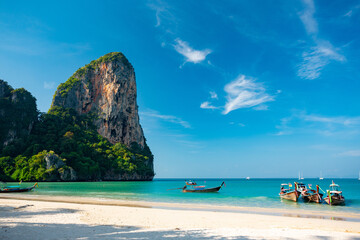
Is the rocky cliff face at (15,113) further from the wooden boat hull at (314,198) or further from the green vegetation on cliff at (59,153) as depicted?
the wooden boat hull at (314,198)

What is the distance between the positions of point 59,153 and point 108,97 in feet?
144

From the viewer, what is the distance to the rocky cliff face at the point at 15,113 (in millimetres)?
70625

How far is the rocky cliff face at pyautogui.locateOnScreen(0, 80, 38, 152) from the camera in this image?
7062 centimetres

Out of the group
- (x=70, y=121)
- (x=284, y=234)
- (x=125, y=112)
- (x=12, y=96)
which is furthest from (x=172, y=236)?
(x=125, y=112)

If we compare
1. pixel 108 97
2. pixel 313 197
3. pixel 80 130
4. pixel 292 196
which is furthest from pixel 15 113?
pixel 313 197

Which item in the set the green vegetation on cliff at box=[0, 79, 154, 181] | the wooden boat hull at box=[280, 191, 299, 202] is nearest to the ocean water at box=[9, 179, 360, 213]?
the wooden boat hull at box=[280, 191, 299, 202]

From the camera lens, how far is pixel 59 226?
9.22 metres

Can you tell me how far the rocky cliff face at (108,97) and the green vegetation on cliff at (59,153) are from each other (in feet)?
28.9

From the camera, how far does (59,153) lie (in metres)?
74.4

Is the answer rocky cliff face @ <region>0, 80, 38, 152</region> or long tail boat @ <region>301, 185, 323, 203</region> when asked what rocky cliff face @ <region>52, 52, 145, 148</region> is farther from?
long tail boat @ <region>301, 185, 323, 203</region>

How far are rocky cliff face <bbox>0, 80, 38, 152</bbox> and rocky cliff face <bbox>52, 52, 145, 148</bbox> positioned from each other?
27308 mm

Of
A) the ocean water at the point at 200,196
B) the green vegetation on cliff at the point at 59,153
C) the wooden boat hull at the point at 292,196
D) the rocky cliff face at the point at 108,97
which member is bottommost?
the ocean water at the point at 200,196

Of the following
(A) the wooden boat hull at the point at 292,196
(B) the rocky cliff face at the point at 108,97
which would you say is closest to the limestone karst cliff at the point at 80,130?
(B) the rocky cliff face at the point at 108,97

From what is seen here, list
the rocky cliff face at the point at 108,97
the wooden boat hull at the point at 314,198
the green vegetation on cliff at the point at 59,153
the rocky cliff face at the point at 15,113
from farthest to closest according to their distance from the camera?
1. the rocky cliff face at the point at 108,97
2. the rocky cliff face at the point at 15,113
3. the green vegetation on cliff at the point at 59,153
4. the wooden boat hull at the point at 314,198
